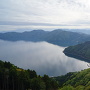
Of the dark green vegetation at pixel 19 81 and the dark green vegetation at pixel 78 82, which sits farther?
the dark green vegetation at pixel 78 82

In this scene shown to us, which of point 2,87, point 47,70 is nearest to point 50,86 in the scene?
point 2,87

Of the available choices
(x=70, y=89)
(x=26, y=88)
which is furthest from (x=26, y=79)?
(x=70, y=89)

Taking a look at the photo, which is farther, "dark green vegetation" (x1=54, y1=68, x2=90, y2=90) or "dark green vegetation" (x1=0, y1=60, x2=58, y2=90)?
"dark green vegetation" (x1=54, y1=68, x2=90, y2=90)

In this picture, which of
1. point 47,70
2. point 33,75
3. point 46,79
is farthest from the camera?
Answer: point 47,70

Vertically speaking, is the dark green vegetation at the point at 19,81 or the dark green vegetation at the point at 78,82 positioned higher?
the dark green vegetation at the point at 19,81

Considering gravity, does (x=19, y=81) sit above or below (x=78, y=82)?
above

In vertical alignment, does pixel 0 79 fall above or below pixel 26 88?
above

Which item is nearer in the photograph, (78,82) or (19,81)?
(19,81)

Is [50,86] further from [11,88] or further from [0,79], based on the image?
[0,79]

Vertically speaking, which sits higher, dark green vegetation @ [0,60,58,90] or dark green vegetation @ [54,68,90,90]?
dark green vegetation @ [0,60,58,90]

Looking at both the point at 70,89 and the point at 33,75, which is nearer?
the point at 70,89

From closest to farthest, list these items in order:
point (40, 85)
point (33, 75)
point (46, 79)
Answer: point (40, 85)
point (46, 79)
point (33, 75)
